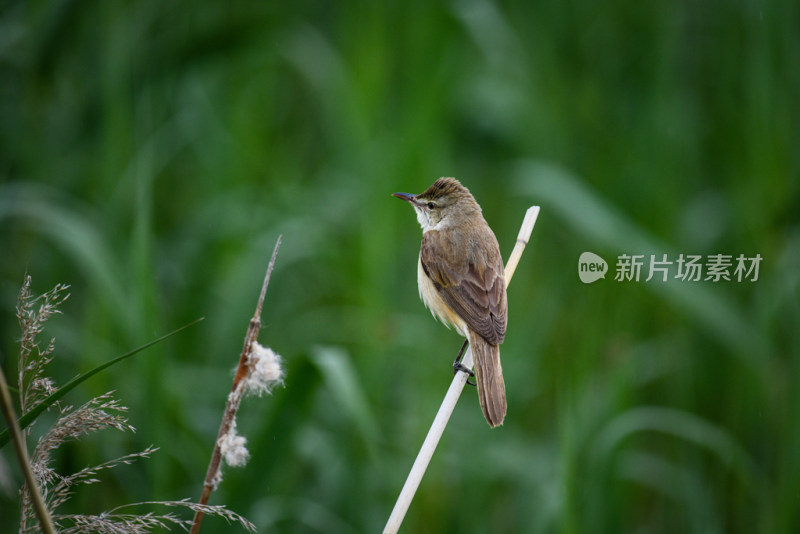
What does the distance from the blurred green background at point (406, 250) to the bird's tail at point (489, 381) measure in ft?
1.12

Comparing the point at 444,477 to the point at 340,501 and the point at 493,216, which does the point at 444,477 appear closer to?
the point at 340,501

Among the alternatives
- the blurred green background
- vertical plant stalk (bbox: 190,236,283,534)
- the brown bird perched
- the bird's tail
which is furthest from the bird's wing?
vertical plant stalk (bbox: 190,236,283,534)

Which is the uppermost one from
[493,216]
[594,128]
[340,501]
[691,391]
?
[594,128]

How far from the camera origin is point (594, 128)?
5332mm

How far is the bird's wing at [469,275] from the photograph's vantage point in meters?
3.03

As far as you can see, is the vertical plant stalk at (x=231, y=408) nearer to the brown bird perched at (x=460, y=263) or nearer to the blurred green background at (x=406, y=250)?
the blurred green background at (x=406, y=250)

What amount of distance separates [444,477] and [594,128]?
9.11 ft

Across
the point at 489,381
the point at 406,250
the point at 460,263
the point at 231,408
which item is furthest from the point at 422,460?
the point at 406,250

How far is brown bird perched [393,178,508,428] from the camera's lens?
9.86 ft

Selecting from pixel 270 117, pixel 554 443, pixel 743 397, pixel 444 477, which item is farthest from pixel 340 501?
pixel 270 117

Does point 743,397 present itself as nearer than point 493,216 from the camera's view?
Yes

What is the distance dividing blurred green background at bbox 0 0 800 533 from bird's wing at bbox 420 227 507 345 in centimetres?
50

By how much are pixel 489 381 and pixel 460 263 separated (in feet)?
2.33

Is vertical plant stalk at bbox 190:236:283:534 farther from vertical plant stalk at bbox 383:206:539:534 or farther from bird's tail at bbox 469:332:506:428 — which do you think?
bird's tail at bbox 469:332:506:428
